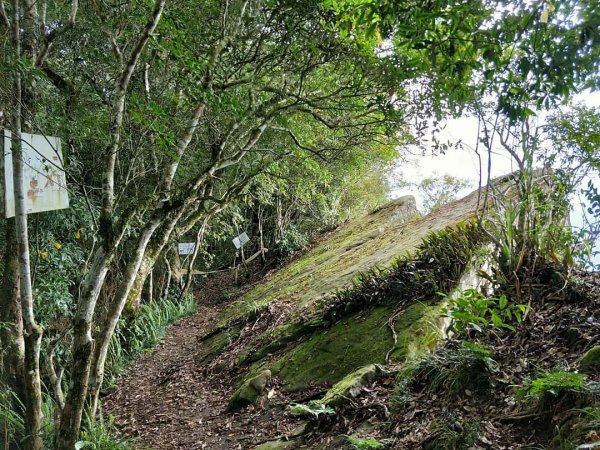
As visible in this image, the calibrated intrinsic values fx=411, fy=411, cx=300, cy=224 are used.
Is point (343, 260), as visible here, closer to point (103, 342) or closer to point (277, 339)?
point (277, 339)

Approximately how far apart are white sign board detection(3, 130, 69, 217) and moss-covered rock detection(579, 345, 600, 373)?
13.9 feet

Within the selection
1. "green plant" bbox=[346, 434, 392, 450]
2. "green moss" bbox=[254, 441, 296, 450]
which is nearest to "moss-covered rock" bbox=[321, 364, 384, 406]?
"green moss" bbox=[254, 441, 296, 450]

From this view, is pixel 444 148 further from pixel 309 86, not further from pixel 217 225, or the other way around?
pixel 217 225

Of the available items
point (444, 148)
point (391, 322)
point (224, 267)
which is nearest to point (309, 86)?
point (444, 148)

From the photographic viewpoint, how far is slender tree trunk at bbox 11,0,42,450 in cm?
362

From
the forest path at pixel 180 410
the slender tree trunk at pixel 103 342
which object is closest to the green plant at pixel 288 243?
the forest path at pixel 180 410

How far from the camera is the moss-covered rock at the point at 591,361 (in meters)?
2.49

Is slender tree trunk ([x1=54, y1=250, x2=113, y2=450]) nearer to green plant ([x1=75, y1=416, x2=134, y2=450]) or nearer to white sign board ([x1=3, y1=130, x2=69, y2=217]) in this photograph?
green plant ([x1=75, y1=416, x2=134, y2=450])

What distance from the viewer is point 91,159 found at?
8.19 metres

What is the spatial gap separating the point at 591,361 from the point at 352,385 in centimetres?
177

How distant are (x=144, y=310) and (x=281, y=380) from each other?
18.0ft

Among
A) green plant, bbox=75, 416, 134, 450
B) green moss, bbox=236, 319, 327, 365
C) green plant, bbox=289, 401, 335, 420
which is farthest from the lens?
green moss, bbox=236, 319, 327, 365

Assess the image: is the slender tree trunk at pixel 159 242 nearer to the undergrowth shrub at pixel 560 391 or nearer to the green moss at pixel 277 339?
the green moss at pixel 277 339

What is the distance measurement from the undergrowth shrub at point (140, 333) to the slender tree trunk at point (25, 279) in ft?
8.19
